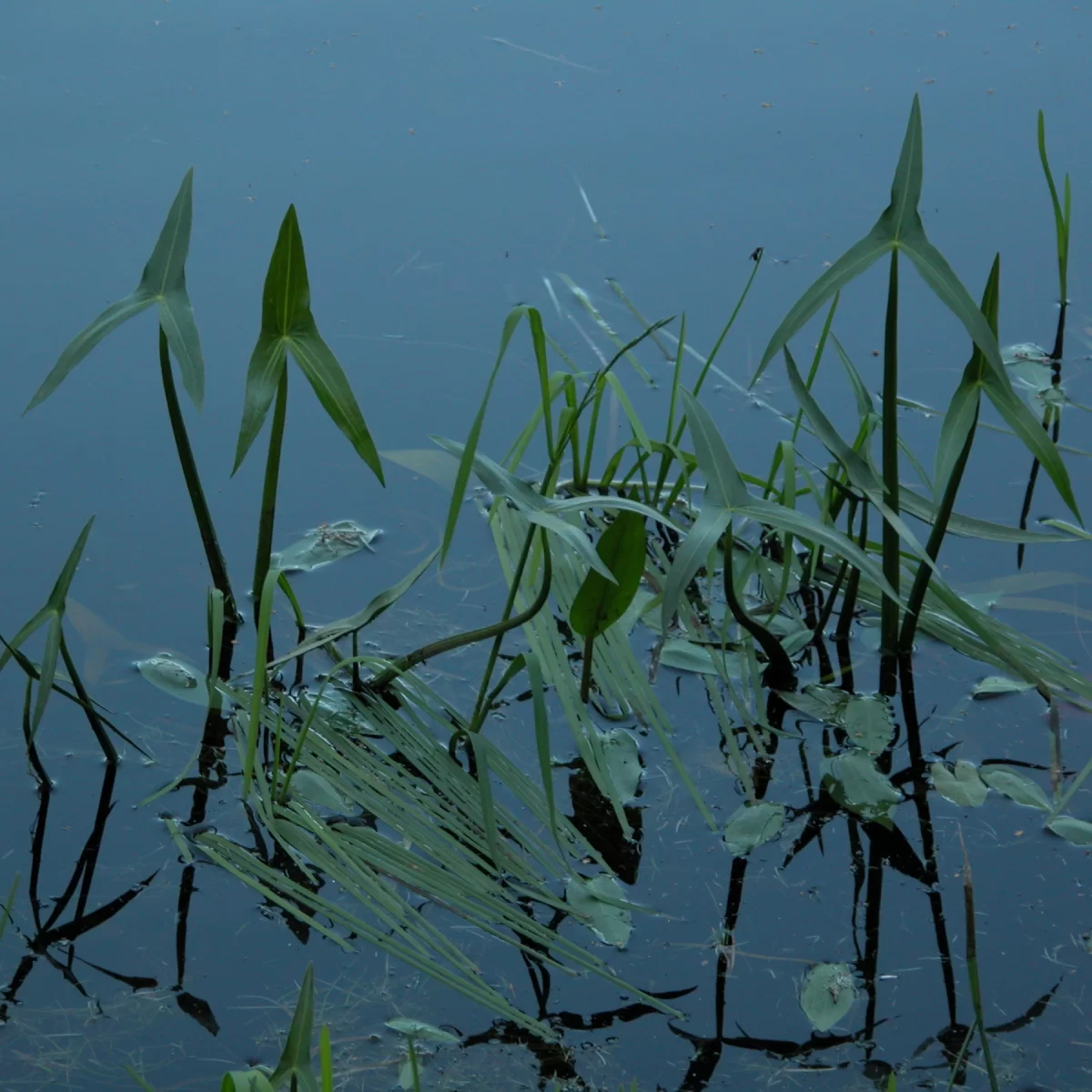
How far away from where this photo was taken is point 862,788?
57.0 inches

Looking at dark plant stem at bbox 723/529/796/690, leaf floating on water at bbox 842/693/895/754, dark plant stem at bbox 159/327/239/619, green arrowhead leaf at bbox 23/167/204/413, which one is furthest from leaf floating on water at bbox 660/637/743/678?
green arrowhead leaf at bbox 23/167/204/413

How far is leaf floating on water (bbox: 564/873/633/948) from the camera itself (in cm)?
130

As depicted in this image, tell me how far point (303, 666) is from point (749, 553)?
0.57 m

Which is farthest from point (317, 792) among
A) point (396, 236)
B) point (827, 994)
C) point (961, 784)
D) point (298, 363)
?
point (396, 236)

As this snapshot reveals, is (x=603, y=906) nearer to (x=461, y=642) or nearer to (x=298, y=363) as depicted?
(x=461, y=642)

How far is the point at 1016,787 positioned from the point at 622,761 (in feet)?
1.34

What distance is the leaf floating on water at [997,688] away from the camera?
1.58m

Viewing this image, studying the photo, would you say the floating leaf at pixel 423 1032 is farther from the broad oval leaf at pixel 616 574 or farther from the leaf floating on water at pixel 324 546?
the leaf floating on water at pixel 324 546

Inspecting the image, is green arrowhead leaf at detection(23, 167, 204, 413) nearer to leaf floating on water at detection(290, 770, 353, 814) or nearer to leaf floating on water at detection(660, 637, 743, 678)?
leaf floating on water at detection(290, 770, 353, 814)

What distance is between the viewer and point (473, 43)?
2744 mm

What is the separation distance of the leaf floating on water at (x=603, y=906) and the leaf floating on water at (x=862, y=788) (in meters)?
0.26

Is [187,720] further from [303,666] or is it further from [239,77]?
[239,77]

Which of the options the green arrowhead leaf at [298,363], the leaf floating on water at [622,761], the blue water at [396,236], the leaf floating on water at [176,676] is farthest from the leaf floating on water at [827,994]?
the leaf floating on water at [176,676]

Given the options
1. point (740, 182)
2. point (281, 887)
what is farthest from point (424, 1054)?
point (740, 182)
